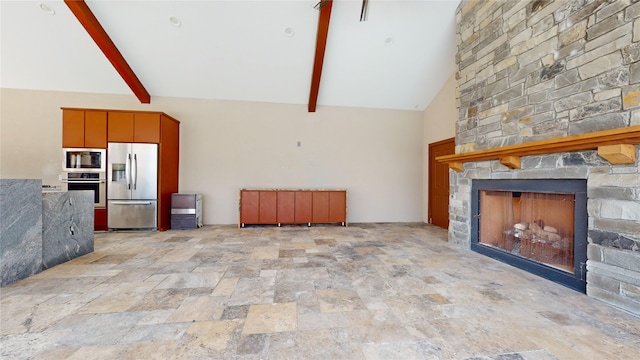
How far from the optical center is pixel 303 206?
17.6ft

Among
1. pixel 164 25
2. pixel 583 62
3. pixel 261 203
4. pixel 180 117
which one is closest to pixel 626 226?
pixel 583 62

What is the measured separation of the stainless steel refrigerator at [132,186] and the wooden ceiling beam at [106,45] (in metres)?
1.24

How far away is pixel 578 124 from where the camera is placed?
2.27 m

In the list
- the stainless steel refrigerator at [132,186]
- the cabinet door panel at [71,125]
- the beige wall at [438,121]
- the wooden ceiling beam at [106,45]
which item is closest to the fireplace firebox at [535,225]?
the beige wall at [438,121]

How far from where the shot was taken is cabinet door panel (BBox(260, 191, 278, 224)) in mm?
5266

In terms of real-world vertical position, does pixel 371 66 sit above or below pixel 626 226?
above

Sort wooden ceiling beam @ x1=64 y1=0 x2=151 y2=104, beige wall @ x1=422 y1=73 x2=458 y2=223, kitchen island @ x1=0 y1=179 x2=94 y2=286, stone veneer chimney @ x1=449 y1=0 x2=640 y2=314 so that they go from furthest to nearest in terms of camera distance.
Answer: beige wall @ x1=422 y1=73 x2=458 y2=223 → wooden ceiling beam @ x1=64 y1=0 x2=151 y2=104 → kitchen island @ x1=0 y1=179 x2=94 y2=286 → stone veneer chimney @ x1=449 y1=0 x2=640 y2=314

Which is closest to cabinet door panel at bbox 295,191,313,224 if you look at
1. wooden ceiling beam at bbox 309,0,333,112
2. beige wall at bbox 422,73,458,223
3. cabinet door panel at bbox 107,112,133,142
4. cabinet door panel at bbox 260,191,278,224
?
cabinet door panel at bbox 260,191,278,224

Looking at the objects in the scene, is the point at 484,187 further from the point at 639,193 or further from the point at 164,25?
the point at 164,25

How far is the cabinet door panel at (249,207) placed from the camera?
5223 millimetres

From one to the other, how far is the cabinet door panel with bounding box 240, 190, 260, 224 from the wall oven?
254 centimetres

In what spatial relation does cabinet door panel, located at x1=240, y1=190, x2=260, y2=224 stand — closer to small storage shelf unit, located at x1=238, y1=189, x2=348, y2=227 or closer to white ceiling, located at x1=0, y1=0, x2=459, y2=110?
small storage shelf unit, located at x1=238, y1=189, x2=348, y2=227

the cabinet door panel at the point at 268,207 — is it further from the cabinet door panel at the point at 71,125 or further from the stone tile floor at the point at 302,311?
the cabinet door panel at the point at 71,125

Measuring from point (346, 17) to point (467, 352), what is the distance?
4.64m
